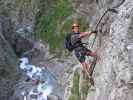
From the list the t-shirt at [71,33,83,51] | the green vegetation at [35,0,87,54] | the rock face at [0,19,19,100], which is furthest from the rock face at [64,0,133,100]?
the green vegetation at [35,0,87,54]

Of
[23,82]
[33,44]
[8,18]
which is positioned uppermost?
[8,18]

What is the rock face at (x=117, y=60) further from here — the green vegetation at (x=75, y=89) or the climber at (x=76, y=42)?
the green vegetation at (x=75, y=89)

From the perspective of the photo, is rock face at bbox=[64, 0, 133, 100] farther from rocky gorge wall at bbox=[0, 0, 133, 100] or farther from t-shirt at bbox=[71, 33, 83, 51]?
t-shirt at bbox=[71, 33, 83, 51]

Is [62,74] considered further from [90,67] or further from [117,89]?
[117,89]

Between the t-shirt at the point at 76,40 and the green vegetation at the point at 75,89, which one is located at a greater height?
the t-shirt at the point at 76,40

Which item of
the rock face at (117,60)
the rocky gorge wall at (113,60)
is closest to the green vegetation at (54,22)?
the rocky gorge wall at (113,60)

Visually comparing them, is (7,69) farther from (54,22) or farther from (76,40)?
(76,40)

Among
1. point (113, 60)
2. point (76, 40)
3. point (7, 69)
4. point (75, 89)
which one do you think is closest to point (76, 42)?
point (76, 40)

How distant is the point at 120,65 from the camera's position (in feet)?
50.1

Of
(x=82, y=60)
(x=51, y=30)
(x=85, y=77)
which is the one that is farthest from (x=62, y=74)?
(x=82, y=60)

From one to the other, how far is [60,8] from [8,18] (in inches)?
289

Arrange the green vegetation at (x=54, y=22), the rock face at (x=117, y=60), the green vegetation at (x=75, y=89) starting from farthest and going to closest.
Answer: the green vegetation at (x=54, y=22) → the green vegetation at (x=75, y=89) → the rock face at (x=117, y=60)

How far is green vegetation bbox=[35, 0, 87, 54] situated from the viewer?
40469 millimetres

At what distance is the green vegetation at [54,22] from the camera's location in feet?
133
